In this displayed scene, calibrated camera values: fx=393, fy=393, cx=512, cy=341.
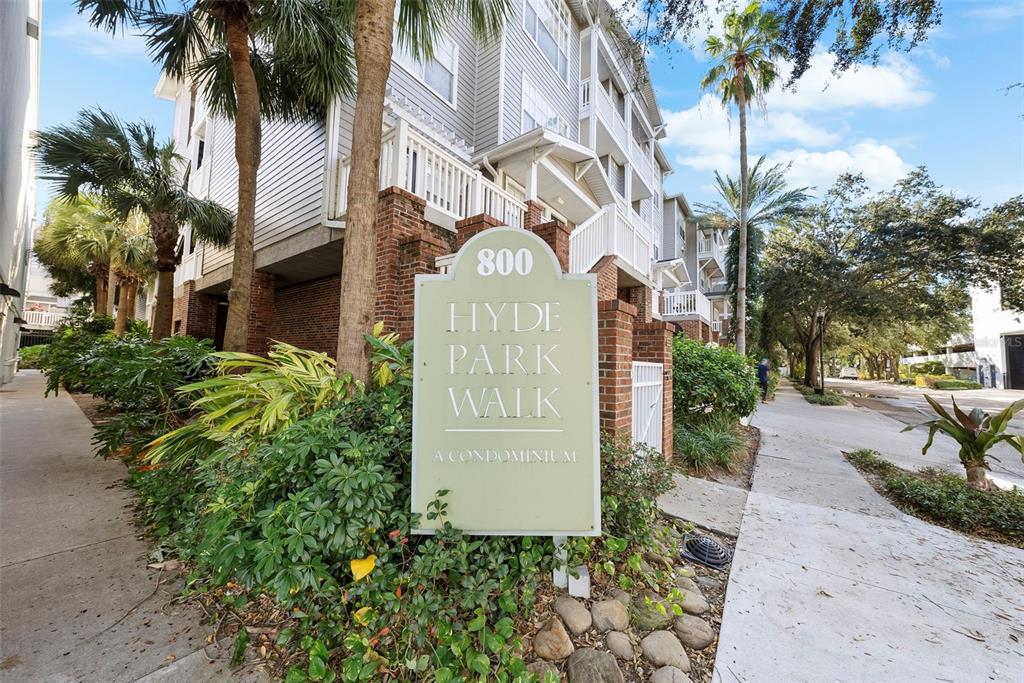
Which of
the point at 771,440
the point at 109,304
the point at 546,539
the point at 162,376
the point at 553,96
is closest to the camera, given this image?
the point at 546,539

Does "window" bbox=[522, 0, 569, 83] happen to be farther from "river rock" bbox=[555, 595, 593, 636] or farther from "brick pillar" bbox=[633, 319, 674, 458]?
"river rock" bbox=[555, 595, 593, 636]

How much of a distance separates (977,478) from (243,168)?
10.3 meters

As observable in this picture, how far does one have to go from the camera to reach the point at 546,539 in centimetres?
236

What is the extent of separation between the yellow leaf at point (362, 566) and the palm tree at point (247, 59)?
5.08m

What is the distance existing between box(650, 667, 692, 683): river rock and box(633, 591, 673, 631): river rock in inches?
11.3

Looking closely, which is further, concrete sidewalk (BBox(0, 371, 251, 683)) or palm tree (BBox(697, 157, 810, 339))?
palm tree (BBox(697, 157, 810, 339))

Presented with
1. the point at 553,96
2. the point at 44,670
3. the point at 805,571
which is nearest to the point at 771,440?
the point at 805,571

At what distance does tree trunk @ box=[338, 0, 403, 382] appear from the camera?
3291 millimetres

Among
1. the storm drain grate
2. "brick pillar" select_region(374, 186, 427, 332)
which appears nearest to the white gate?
the storm drain grate

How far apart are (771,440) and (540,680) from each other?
7.08 metres

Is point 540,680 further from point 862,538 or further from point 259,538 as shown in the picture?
point 862,538

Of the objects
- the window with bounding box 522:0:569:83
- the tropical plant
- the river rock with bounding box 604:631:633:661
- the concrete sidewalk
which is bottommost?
the river rock with bounding box 604:631:633:661

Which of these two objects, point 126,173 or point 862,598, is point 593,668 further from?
point 126,173

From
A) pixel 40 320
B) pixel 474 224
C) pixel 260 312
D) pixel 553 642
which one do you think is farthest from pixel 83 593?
pixel 40 320
